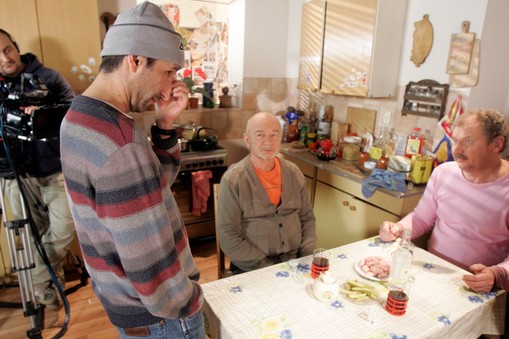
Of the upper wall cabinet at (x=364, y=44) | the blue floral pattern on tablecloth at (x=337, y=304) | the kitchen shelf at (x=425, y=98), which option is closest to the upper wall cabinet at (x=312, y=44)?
the upper wall cabinet at (x=364, y=44)

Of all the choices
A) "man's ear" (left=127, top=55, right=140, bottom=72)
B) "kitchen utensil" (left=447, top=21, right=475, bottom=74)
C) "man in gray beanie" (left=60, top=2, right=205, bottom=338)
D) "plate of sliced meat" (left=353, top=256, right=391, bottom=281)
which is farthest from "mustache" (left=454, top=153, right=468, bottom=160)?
"man's ear" (left=127, top=55, right=140, bottom=72)

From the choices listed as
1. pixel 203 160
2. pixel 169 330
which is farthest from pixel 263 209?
pixel 203 160

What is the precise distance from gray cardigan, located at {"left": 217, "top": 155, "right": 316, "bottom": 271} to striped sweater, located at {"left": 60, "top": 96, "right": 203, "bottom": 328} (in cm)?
76

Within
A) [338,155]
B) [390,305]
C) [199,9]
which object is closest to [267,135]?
[390,305]

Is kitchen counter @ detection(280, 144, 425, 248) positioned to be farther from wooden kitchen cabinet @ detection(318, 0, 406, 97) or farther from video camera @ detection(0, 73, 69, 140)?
video camera @ detection(0, 73, 69, 140)

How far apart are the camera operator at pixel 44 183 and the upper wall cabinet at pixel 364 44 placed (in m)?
1.93

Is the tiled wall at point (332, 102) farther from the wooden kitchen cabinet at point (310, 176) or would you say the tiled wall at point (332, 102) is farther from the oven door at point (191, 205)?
the oven door at point (191, 205)

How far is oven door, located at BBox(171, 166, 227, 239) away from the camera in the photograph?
8.98 ft

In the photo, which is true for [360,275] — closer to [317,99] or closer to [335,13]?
[335,13]

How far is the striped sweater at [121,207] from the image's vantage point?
2.33 feet

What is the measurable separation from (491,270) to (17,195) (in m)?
2.47

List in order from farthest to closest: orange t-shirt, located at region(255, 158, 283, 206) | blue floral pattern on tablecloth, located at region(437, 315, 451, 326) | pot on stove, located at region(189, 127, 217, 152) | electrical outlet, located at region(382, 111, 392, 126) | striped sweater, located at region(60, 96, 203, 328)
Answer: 1. pot on stove, located at region(189, 127, 217, 152)
2. electrical outlet, located at region(382, 111, 392, 126)
3. orange t-shirt, located at region(255, 158, 283, 206)
4. blue floral pattern on tablecloth, located at region(437, 315, 451, 326)
5. striped sweater, located at region(60, 96, 203, 328)

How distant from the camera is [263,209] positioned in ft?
5.33

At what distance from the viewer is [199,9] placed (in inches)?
130
